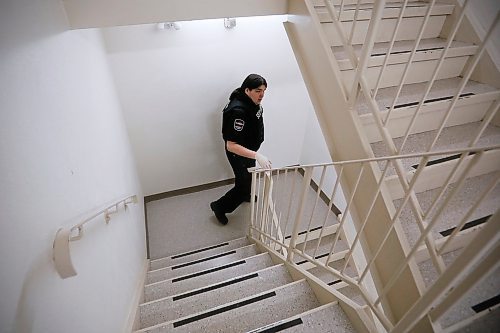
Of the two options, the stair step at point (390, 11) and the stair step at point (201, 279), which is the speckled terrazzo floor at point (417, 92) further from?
the stair step at point (201, 279)

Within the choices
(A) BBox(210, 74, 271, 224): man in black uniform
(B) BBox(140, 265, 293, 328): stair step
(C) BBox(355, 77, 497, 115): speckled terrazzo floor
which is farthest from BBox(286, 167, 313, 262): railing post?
(A) BBox(210, 74, 271, 224): man in black uniform

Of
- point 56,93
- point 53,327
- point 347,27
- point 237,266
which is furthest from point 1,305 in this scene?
point 347,27

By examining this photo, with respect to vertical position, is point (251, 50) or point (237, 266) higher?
point (251, 50)

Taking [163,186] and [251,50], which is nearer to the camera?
[251,50]

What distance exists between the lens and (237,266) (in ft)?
7.36

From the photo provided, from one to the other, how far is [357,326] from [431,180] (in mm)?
869

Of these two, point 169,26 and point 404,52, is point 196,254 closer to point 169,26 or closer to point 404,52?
point 169,26

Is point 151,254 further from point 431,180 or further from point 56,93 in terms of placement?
point 431,180

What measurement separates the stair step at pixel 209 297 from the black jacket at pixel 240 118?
129cm

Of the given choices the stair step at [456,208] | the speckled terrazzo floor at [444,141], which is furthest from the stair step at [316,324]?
the speckled terrazzo floor at [444,141]

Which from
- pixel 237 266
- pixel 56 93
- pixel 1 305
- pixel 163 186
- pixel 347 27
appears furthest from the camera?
pixel 163 186

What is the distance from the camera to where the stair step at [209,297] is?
5.70 ft

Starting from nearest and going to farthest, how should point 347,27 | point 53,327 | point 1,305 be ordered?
point 1,305
point 53,327
point 347,27

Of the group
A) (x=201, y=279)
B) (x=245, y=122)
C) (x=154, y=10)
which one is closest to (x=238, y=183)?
(x=245, y=122)
